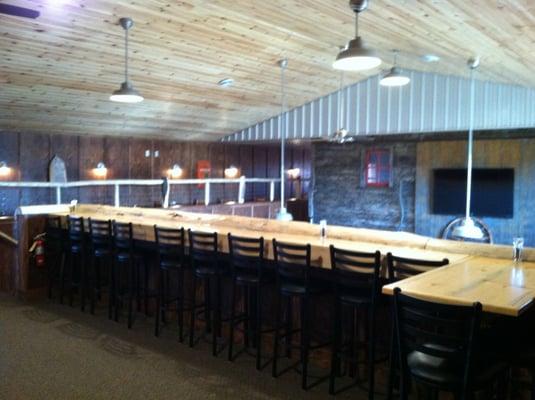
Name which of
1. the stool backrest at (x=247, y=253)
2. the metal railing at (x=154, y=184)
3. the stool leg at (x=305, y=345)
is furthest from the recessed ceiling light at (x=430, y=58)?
the metal railing at (x=154, y=184)

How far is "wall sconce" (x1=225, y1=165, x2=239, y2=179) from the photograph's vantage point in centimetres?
1494

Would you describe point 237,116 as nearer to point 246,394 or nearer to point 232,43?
point 232,43

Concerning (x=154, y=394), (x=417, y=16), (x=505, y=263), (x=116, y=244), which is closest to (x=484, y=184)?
(x=417, y=16)

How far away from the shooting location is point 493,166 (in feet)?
28.4

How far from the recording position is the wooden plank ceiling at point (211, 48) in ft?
15.0

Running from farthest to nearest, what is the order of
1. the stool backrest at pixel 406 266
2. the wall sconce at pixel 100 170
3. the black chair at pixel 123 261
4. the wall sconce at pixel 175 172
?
the wall sconce at pixel 175 172 → the wall sconce at pixel 100 170 → the black chair at pixel 123 261 → the stool backrest at pixel 406 266

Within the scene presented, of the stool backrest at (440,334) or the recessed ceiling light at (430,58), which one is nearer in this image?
the stool backrest at (440,334)

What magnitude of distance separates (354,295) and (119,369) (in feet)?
6.70

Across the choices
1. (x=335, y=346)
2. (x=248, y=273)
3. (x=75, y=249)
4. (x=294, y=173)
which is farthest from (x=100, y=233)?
(x=294, y=173)

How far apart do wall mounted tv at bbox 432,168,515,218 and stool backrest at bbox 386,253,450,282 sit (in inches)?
246

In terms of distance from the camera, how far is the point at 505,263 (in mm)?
3311

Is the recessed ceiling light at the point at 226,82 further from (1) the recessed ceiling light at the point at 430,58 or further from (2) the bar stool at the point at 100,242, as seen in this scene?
(2) the bar stool at the point at 100,242

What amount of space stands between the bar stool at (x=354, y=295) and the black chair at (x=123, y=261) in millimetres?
2374

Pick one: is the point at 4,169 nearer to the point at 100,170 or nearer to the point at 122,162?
the point at 100,170
